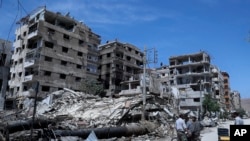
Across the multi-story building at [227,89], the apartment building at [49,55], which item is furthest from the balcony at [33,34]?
the multi-story building at [227,89]

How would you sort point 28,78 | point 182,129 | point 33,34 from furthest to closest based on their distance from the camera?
point 33,34, point 28,78, point 182,129

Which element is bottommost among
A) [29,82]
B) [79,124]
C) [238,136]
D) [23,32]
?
[79,124]

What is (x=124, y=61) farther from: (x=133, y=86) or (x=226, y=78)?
(x=226, y=78)

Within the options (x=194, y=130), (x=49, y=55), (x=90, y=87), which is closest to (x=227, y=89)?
(x=90, y=87)

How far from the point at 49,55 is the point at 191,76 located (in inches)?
1362

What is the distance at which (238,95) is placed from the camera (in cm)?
12531

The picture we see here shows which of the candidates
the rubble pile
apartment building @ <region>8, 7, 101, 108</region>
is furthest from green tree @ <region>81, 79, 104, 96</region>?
the rubble pile

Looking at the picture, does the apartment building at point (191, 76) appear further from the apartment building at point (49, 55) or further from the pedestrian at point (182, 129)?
the pedestrian at point (182, 129)

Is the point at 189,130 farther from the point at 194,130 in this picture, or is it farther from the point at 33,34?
the point at 33,34

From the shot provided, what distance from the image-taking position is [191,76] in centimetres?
6109

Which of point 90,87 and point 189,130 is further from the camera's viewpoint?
point 90,87

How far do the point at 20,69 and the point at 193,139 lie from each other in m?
36.8

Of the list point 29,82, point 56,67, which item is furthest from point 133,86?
point 29,82

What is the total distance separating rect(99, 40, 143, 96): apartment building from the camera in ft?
172
